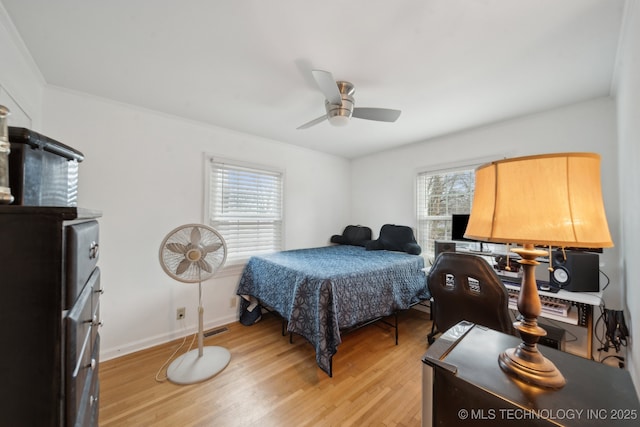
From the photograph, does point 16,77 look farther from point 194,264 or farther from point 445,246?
point 445,246

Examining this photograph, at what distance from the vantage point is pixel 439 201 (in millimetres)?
3215

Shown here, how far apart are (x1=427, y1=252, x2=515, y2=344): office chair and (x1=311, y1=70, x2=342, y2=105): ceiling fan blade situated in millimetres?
1398

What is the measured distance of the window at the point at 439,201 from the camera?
298 centimetres

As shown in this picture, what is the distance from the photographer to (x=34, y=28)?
54.2 inches

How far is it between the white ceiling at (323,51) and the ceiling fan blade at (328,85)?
172mm

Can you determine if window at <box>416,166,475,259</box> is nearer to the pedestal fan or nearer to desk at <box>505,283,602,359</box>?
desk at <box>505,283,602,359</box>

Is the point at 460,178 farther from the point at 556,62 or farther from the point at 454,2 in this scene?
the point at 454,2

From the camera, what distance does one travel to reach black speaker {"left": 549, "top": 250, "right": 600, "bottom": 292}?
70.8 inches

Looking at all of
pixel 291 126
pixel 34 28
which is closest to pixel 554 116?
pixel 291 126

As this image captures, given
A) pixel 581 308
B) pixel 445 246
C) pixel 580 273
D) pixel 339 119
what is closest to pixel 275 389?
pixel 339 119

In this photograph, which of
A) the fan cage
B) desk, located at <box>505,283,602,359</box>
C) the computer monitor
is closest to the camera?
desk, located at <box>505,283,602,359</box>

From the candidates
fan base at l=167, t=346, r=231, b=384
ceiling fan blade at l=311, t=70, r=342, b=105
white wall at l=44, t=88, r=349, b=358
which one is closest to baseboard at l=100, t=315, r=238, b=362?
white wall at l=44, t=88, r=349, b=358

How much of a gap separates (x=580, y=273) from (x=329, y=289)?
189 centimetres

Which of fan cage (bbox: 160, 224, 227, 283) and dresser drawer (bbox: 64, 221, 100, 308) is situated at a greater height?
dresser drawer (bbox: 64, 221, 100, 308)
